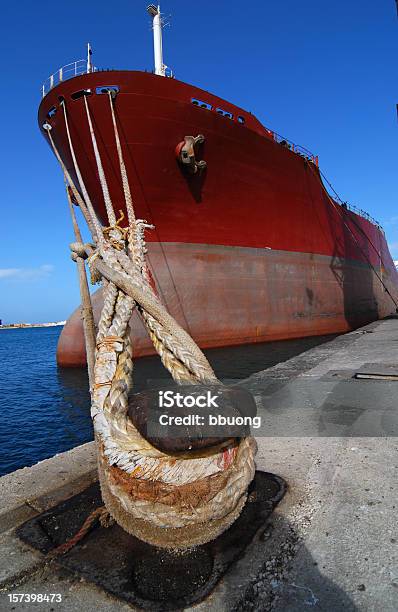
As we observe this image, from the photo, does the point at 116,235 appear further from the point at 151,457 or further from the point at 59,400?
the point at 59,400

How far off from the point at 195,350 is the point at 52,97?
581 inches

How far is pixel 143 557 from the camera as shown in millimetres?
2141

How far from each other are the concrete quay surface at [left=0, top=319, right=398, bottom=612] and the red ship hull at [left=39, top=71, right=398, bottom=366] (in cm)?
1004

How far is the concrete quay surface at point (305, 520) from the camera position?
1.81 metres

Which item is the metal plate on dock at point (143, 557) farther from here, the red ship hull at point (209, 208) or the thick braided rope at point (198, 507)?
the red ship hull at point (209, 208)

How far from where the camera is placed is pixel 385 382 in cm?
566

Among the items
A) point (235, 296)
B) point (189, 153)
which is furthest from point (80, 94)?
point (235, 296)

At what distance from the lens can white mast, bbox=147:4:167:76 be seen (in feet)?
54.6

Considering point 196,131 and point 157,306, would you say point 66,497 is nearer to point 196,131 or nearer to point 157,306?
point 157,306

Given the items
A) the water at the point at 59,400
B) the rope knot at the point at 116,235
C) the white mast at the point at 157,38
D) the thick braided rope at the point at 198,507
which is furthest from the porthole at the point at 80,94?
the thick braided rope at the point at 198,507

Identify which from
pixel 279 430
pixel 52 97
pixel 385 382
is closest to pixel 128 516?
pixel 279 430

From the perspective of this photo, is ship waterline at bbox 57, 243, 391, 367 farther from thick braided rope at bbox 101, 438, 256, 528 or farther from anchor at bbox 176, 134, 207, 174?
thick braided rope at bbox 101, 438, 256, 528

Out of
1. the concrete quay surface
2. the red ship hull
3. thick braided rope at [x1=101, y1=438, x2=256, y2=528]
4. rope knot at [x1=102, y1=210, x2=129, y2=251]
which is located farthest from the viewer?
the red ship hull

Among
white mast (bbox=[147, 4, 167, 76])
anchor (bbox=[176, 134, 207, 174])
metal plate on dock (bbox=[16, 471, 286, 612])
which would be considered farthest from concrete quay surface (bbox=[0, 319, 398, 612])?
white mast (bbox=[147, 4, 167, 76])
